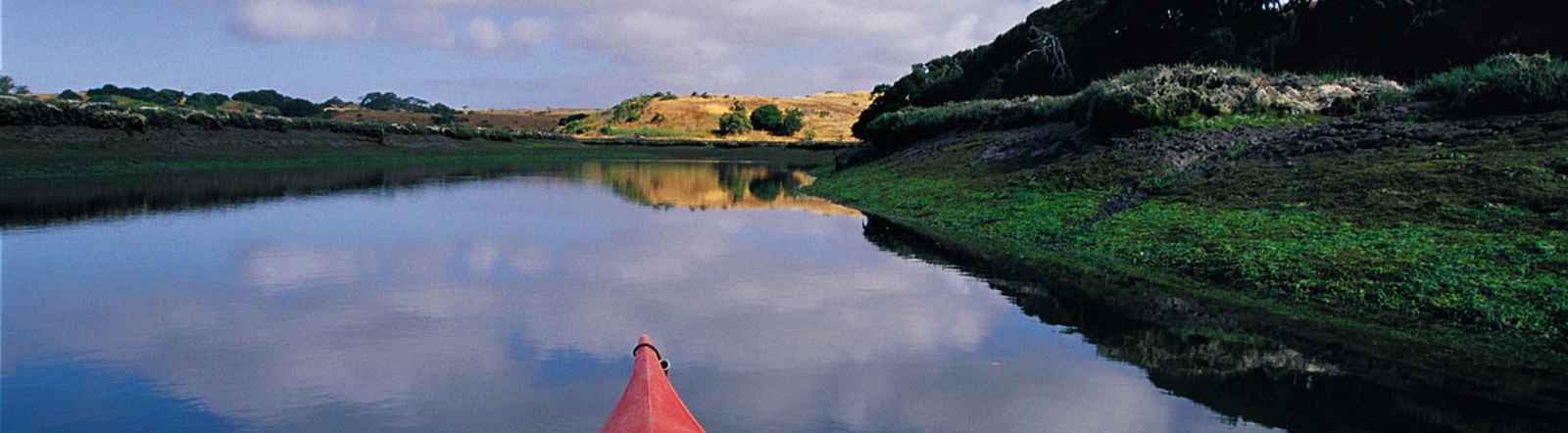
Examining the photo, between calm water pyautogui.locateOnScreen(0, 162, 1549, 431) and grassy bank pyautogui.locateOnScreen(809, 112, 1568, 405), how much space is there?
1829 mm

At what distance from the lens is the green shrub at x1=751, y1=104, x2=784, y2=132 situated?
132 meters

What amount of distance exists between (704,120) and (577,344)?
128286 mm

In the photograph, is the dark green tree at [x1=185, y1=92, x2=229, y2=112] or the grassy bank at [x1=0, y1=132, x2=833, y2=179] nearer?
the grassy bank at [x1=0, y1=132, x2=833, y2=179]

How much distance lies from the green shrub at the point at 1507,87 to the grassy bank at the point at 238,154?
1784 inches

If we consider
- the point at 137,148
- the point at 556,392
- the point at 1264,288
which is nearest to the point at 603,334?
the point at 556,392

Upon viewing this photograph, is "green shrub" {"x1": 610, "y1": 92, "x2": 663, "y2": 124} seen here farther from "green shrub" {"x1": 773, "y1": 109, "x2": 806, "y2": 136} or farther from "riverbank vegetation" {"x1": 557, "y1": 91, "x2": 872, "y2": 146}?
"green shrub" {"x1": 773, "y1": 109, "x2": 806, "y2": 136}

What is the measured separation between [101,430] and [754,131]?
411ft

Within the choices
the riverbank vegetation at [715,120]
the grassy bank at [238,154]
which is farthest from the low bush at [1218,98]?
the riverbank vegetation at [715,120]

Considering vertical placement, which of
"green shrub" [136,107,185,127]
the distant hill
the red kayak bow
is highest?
the distant hill

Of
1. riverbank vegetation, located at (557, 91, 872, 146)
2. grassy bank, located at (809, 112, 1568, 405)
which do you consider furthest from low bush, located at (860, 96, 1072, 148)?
riverbank vegetation, located at (557, 91, 872, 146)

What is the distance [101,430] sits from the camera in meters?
8.18

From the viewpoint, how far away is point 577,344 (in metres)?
11.5

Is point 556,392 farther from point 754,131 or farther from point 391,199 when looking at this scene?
point 754,131

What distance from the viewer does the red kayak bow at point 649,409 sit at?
544 cm
